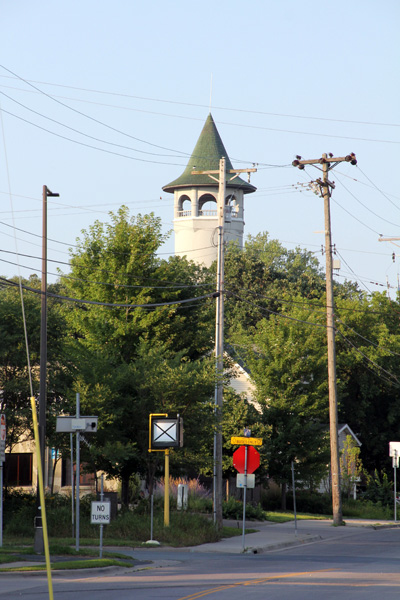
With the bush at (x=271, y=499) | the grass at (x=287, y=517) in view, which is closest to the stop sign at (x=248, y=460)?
the grass at (x=287, y=517)

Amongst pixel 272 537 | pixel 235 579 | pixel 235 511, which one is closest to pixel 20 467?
pixel 235 511

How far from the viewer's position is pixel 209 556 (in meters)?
22.0

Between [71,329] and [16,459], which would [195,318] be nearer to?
[71,329]

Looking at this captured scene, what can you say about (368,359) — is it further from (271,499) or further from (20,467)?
(20,467)

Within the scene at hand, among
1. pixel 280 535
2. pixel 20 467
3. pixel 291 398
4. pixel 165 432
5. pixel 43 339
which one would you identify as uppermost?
pixel 43 339

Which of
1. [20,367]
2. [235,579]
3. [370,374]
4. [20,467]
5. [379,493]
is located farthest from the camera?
[370,374]

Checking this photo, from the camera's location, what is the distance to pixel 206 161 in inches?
3076

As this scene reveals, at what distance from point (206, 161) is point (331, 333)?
46.5 m

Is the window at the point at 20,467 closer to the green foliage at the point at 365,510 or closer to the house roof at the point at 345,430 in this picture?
the green foliage at the point at 365,510

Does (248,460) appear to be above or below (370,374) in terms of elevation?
below

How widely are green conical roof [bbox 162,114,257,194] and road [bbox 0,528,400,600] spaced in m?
56.5

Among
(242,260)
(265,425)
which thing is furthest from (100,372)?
(242,260)

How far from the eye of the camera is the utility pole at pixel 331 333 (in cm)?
3312

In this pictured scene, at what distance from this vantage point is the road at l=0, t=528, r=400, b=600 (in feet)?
46.4
